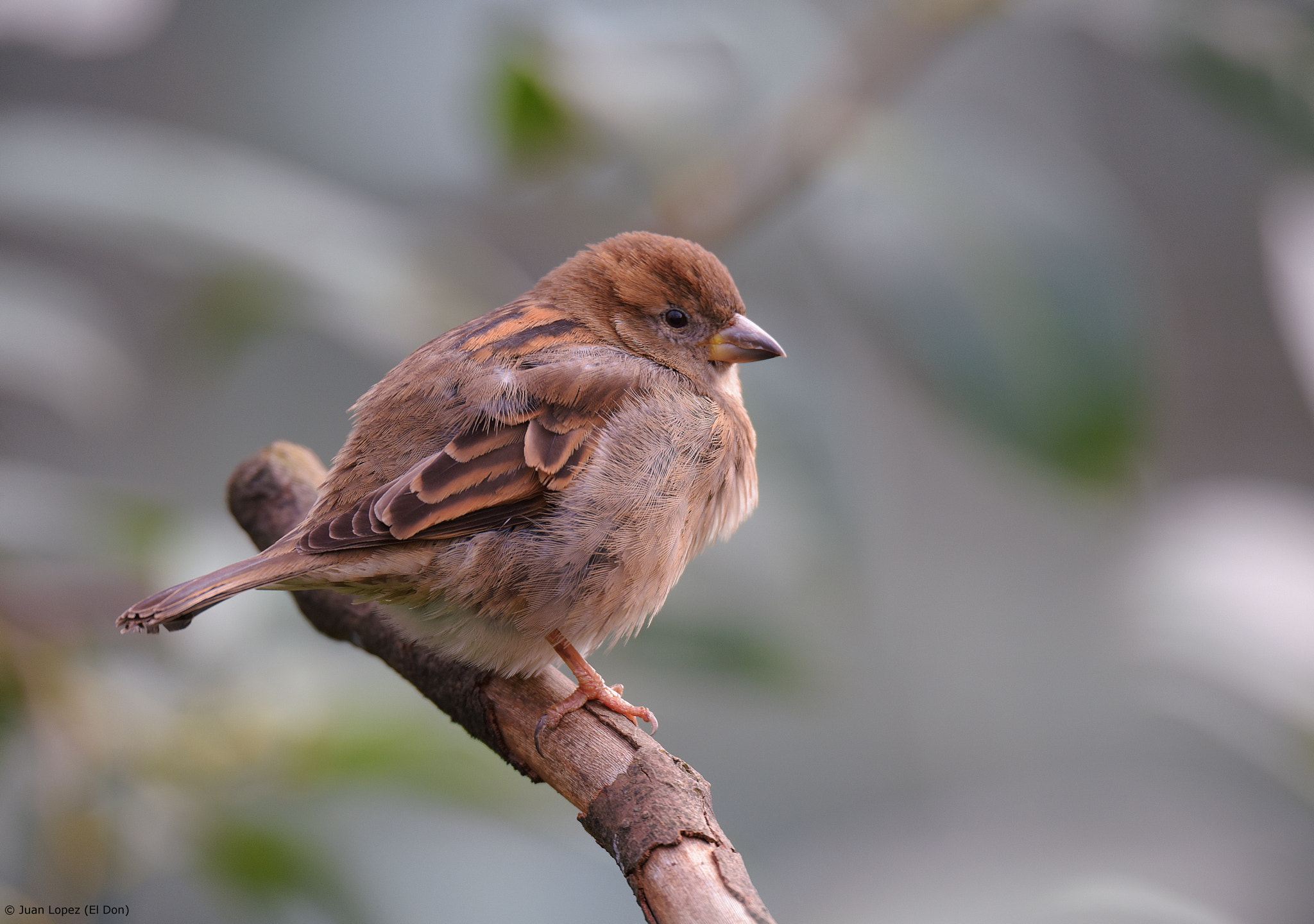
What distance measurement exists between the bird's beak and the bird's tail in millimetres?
1236

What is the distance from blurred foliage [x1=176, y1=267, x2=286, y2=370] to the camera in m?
2.99

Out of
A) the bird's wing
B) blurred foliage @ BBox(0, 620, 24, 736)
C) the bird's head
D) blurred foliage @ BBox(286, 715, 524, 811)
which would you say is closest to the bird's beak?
the bird's head

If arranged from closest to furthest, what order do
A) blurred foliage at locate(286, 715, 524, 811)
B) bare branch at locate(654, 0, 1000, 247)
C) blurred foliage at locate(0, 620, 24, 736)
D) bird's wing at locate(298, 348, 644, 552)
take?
A: 1. bird's wing at locate(298, 348, 644, 552)
2. blurred foliage at locate(0, 620, 24, 736)
3. blurred foliage at locate(286, 715, 524, 811)
4. bare branch at locate(654, 0, 1000, 247)

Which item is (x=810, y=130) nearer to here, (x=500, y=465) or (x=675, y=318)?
(x=675, y=318)

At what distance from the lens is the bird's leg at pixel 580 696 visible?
210 centimetres

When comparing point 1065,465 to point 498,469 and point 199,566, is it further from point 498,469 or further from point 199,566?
point 199,566

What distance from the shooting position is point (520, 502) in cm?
Result: 220

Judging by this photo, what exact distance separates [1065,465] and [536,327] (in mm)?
1265

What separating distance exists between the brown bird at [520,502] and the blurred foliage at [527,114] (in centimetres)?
67

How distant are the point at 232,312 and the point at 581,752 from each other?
174 centimetres

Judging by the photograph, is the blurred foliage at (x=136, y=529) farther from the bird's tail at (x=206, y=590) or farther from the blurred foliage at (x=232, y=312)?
the bird's tail at (x=206, y=590)

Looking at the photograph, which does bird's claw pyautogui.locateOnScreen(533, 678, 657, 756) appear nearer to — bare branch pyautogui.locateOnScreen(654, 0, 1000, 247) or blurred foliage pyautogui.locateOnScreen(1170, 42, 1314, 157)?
bare branch pyautogui.locateOnScreen(654, 0, 1000, 247)

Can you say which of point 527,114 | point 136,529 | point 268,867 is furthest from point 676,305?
point 268,867

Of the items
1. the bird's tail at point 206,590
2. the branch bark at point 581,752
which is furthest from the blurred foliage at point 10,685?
the bird's tail at point 206,590
